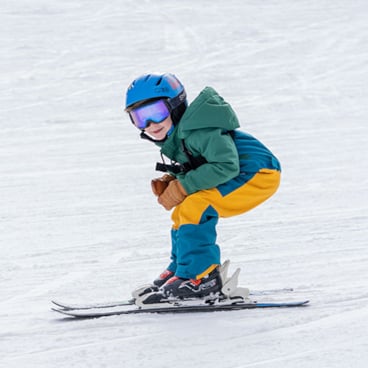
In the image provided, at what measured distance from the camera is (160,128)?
3.72 meters

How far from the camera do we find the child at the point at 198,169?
3559 mm

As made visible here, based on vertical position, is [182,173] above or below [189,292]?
above

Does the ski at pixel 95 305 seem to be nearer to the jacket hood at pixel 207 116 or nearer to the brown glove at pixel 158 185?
the brown glove at pixel 158 185

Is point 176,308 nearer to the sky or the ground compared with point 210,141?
nearer to the ground

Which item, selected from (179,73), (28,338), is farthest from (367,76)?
(28,338)

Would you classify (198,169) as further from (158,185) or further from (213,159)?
(158,185)

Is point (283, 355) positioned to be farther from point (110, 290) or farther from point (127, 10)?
point (127, 10)

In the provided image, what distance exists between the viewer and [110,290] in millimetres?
4430

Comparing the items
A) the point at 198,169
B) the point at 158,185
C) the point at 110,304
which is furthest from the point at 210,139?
the point at 110,304

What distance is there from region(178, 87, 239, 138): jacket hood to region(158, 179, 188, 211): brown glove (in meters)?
0.25

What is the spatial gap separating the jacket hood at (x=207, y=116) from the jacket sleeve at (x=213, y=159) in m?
0.04

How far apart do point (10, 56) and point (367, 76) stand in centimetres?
713

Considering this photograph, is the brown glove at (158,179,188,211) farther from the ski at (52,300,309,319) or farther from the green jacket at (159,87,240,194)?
the ski at (52,300,309,319)

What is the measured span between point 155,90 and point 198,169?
1.46 ft
